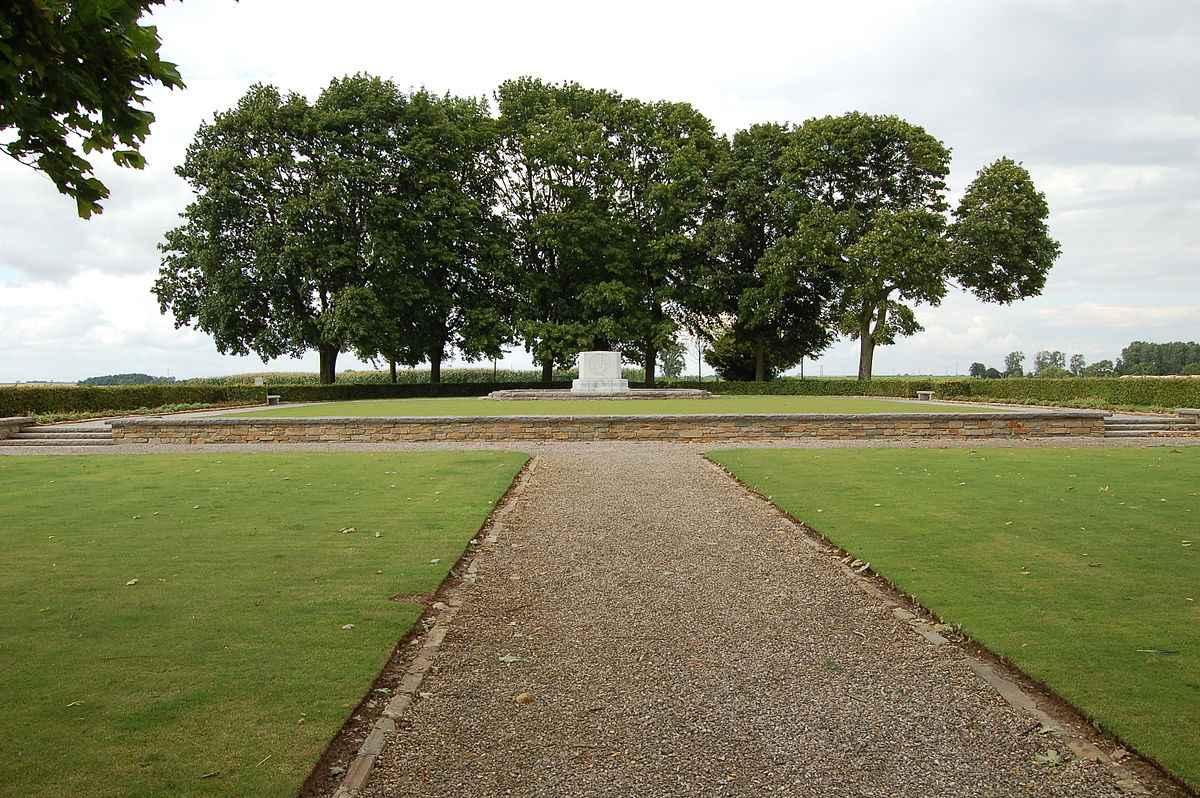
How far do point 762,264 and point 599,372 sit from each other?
10215mm

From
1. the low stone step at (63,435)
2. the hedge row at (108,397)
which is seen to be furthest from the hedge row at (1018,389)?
the low stone step at (63,435)

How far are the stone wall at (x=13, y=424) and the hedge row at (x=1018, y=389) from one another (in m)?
26.3

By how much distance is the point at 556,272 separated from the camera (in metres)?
38.8

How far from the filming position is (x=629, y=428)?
16.4 metres

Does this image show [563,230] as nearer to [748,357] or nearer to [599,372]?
[599,372]

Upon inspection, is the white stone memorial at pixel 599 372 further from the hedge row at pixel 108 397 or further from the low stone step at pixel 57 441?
the low stone step at pixel 57 441

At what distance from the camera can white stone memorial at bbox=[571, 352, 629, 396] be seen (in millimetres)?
31281

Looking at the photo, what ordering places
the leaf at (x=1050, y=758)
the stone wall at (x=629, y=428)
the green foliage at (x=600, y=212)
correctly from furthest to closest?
the green foliage at (x=600, y=212)
the stone wall at (x=629, y=428)
the leaf at (x=1050, y=758)

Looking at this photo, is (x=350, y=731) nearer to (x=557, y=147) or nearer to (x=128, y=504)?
(x=128, y=504)

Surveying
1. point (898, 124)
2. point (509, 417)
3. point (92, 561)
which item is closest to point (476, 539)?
point (92, 561)

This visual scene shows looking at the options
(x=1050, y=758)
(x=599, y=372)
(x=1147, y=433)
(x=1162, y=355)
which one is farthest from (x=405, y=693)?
(x=1162, y=355)

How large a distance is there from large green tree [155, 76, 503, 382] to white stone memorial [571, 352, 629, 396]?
6.31 metres

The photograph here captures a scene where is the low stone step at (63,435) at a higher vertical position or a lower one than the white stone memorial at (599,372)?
lower

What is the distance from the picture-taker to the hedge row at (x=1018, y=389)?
A: 23531mm
